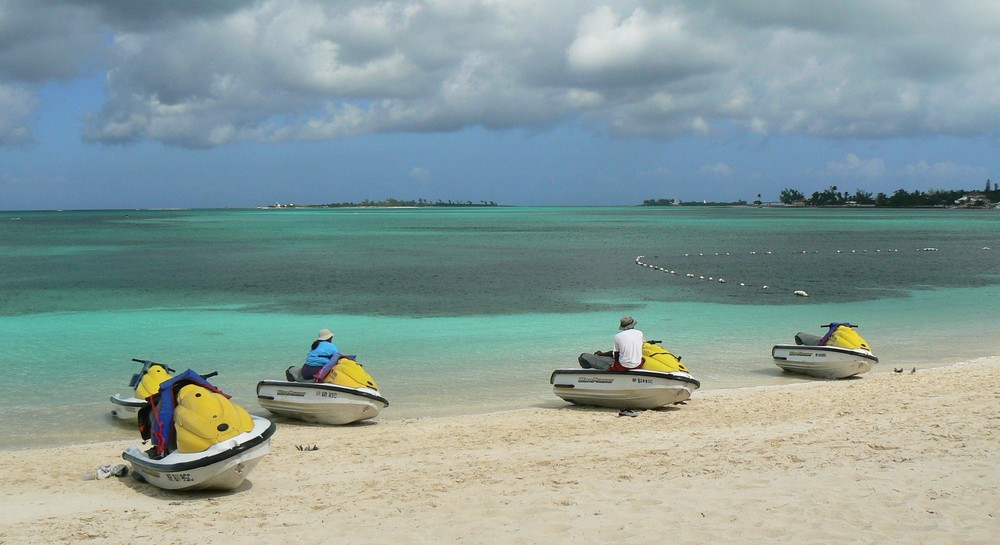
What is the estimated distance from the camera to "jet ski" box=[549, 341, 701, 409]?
12.7 m

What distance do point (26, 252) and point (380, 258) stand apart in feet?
85.2

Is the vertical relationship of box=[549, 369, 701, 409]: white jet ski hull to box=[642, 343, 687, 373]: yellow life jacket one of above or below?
below

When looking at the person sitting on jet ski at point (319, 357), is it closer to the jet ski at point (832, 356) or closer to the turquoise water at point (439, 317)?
the turquoise water at point (439, 317)

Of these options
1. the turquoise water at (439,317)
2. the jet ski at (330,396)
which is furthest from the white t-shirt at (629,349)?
the jet ski at (330,396)

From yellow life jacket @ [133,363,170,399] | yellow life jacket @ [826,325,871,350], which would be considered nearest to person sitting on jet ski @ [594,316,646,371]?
yellow life jacket @ [826,325,871,350]

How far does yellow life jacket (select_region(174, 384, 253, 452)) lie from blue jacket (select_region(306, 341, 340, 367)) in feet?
11.9

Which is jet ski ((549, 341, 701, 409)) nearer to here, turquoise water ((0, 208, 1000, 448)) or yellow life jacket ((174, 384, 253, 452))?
turquoise water ((0, 208, 1000, 448))

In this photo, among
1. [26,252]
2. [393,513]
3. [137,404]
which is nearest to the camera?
[393,513]

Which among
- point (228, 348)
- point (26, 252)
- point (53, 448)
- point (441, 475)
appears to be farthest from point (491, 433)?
point (26, 252)

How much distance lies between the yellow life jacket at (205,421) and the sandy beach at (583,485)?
0.60 meters

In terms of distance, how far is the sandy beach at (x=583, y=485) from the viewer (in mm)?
7051

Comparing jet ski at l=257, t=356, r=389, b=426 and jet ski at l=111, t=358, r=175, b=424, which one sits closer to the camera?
jet ski at l=257, t=356, r=389, b=426

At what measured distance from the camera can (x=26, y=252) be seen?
5922 centimetres

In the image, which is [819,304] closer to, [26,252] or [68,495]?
[68,495]
